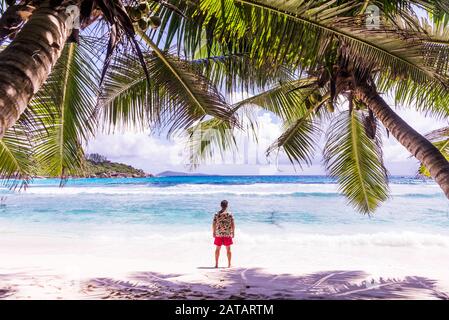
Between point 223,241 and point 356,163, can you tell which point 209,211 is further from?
point 356,163

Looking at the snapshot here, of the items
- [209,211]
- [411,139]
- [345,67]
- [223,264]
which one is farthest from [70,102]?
[209,211]

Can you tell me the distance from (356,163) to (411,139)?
2865mm

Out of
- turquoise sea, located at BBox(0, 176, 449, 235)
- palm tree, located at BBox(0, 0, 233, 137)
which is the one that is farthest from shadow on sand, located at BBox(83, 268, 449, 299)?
turquoise sea, located at BBox(0, 176, 449, 235)

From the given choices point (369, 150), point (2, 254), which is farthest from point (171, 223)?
point (369, 150)

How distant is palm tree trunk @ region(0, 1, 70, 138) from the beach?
4.85 meters

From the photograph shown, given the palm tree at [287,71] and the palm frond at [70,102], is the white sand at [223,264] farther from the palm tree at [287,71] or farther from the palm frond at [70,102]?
the palm frond at [70,102]

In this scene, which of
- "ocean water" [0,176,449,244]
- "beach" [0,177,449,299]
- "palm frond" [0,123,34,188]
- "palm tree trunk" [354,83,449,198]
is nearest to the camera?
"palm tree trunk" [354,83,449,198]

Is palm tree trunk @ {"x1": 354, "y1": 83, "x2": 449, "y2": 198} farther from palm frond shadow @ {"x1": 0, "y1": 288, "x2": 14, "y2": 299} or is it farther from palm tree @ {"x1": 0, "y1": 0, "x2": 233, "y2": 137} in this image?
palm frond shadow @ {"x1": 0, "y1": 288, "x2": 14, "y2": 299}

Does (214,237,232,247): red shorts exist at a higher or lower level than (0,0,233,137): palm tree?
lower

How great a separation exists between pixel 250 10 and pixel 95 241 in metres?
13.6

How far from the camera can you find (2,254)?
36.9 ft

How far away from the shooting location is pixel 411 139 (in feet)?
13.2

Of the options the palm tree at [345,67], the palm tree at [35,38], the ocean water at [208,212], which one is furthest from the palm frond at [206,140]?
the ocean water at [208,212]

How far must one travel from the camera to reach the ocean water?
18.6 metres
